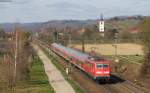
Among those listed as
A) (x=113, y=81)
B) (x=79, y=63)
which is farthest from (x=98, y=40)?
(x=113, y=81)

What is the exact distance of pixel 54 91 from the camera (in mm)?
40969

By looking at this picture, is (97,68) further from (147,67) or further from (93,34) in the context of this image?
(93,34)

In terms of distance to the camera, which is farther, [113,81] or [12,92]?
[113,81]

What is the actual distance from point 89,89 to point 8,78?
30.2ft

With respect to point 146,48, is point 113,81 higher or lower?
lower

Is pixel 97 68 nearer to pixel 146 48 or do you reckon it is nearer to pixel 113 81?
pixel 113 81

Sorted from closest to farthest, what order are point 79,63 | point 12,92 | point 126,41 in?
1. point 12,92
2. point 79,63
3. point 126,41

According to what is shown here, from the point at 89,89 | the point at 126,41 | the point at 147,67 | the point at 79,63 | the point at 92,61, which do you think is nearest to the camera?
the point at 89,89

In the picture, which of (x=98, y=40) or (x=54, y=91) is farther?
(x=98, y=40)

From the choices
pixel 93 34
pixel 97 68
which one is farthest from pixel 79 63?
pixel 93 34

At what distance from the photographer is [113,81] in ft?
170

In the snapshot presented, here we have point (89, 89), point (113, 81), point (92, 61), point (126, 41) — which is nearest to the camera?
point (89, 89)

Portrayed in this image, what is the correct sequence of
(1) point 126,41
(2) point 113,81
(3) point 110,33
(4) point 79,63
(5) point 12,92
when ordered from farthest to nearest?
(3) point 110,33
(1) point 126,41
(4) point 79,63
(2) point 113,81
(5) point 12,92

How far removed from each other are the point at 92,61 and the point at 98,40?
388ft
